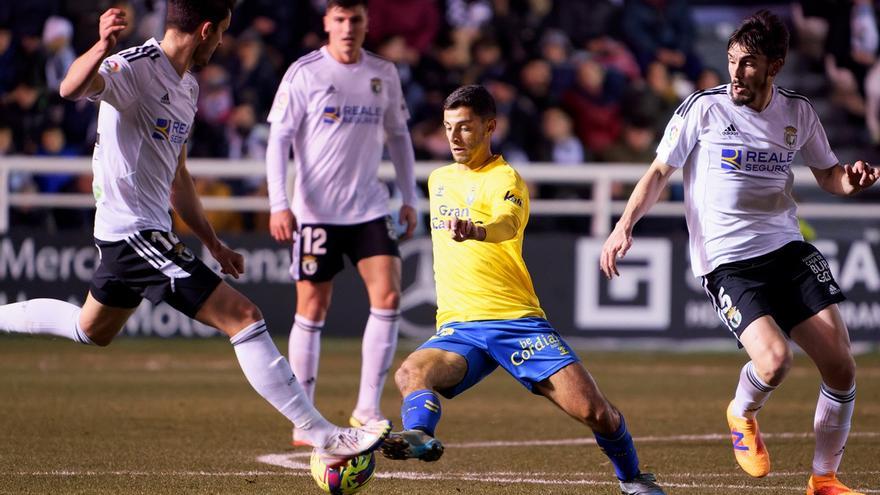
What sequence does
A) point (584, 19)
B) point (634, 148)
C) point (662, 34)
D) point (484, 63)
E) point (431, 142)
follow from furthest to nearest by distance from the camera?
1. point (662, 34)
2. point (584, 19)
3. point (484, 63)
4. point (634, 148)
5. point (431, 142)

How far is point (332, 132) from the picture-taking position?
896cm

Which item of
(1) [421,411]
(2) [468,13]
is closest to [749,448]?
(1) [421,411]

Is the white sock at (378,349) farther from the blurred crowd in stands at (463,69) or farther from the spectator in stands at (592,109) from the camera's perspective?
the spectator in stands at (592,109)

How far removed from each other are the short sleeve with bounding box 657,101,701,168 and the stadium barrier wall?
747cm

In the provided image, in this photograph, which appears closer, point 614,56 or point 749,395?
point 749,395

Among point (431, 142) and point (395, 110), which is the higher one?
point (395, 110)

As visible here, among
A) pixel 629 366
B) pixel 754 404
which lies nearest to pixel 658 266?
pixel 629 366

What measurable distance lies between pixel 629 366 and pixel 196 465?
647cm

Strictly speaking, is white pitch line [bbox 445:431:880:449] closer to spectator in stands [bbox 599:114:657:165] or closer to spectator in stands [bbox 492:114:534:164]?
spectator in stands [bbox 492:114:534:164]

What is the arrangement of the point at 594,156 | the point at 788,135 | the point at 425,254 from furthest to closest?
the point at 594,156 → the point at 425,254 → the point at 788,135

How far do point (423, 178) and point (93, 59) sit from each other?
9462 mm

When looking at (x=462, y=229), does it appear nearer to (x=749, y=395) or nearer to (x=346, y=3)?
(x=749, y=395)

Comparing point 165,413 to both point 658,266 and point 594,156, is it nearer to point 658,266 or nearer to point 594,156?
point 658,266

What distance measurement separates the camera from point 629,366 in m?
13.1
